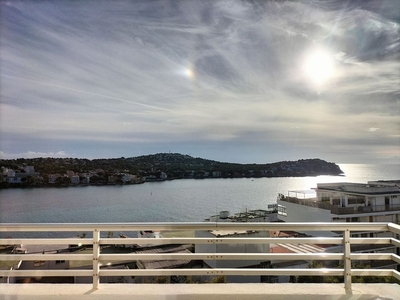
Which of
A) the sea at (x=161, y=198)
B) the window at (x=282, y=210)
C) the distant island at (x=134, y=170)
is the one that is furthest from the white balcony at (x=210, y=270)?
the window at (x=282, y=210)

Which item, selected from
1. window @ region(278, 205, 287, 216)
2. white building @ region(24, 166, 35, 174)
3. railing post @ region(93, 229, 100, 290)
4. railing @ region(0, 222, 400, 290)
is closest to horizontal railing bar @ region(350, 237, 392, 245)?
railing @ region(0, 222, 400, 290)

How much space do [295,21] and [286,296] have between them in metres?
2.75

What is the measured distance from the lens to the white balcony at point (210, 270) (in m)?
1.78

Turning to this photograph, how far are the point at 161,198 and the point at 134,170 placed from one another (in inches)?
110

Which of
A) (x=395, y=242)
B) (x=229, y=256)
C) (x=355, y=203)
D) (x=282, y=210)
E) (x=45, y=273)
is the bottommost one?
(x=282, y=210)

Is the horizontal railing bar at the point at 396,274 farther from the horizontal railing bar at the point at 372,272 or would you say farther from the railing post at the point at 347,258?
the railing post at the point at 347,258

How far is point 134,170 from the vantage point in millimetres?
7195

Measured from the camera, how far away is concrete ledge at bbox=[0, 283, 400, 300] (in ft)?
5.84

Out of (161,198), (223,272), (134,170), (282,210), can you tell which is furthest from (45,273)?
(282,210)

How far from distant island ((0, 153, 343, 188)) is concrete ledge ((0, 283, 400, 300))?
10.0ft

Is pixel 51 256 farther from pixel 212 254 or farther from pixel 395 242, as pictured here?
pixel 395 242

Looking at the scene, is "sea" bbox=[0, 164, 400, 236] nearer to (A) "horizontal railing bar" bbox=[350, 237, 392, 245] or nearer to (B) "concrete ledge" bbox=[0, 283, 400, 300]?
(B) "concrete ledge" bbox=[0, 283, 400, 300]

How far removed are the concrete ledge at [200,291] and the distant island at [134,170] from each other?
306 cm

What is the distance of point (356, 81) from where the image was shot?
438 cm
